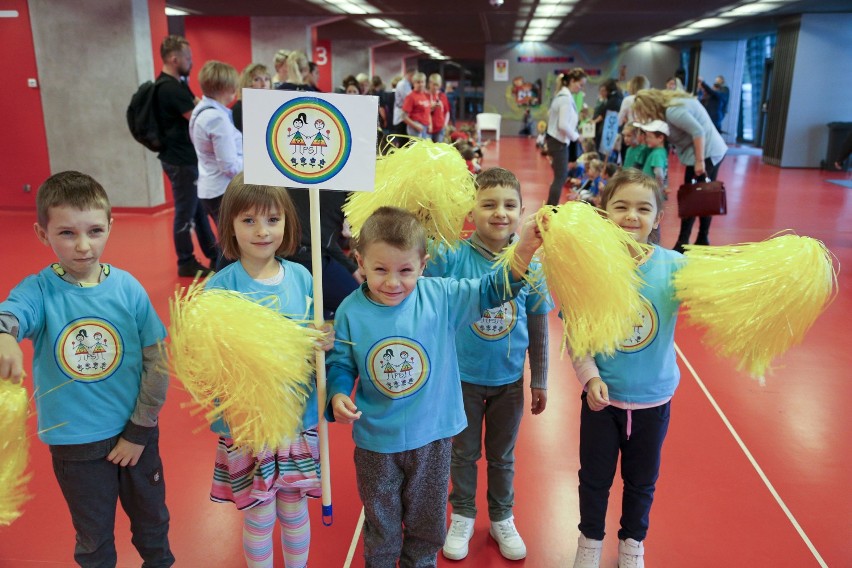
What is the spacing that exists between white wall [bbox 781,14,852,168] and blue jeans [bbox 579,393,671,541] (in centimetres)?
1203

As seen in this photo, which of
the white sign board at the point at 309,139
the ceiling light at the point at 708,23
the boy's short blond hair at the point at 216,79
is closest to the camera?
the white sign board at the point at 309,139

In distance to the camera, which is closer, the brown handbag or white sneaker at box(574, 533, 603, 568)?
white sneaker at box(574, 533, 603, 568)

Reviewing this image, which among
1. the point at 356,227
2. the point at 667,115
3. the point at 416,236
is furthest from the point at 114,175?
the point at 416,236

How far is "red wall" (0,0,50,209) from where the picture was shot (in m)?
6.50

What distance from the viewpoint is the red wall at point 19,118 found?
650 cm

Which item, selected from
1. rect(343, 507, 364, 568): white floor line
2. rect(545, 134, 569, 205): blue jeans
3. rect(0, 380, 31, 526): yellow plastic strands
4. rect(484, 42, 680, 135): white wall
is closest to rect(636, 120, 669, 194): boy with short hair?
rect(545, 134, 569, 205): blue jeans

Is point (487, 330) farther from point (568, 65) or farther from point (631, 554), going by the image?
point (568, 65)

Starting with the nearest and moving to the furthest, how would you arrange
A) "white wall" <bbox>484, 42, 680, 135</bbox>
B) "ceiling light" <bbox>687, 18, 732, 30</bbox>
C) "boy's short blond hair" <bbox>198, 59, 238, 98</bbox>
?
"boy's short blond hair" <bbox>198, 59, 238, 98</bbox> → "ceiling light" <bbox>687, 18, 732, 30</bbox> → "white wall" <bbox>484, 42, 680, 135</bbox>

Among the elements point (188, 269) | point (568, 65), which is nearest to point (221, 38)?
point (188, 269)

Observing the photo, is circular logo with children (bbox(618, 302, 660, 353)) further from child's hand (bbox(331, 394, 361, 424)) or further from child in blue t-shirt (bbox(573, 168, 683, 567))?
child's hand (bbox(331, 394, 361, 424))

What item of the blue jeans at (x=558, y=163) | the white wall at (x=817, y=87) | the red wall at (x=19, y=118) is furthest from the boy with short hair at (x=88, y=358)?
the white wall at (x=817, y=87)

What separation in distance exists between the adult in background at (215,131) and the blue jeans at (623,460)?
290 cm

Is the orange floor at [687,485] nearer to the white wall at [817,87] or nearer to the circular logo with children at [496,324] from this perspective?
the circular logo with children at [496,324]

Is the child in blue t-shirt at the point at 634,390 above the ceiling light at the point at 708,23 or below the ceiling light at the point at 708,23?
below
